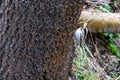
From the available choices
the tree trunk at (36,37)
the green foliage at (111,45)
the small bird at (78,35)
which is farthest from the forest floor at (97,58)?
the tree trunk at (36,37)

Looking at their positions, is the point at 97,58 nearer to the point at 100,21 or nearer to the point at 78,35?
the point at 100,21

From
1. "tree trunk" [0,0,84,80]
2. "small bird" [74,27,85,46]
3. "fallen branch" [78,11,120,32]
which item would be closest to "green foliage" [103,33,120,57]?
"fallen branch" [78,11,120,32]

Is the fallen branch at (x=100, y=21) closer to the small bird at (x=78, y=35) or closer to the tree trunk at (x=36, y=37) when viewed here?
the small bird at (x=78, y=35)

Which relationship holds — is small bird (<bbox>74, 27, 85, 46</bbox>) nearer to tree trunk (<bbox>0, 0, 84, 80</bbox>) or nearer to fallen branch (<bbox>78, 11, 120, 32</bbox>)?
fallen branch (<bbox>78, 11, 120, 32</bbox>)

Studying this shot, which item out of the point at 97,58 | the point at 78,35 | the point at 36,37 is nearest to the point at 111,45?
the point at 97,58

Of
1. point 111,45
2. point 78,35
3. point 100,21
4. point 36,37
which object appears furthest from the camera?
point 111,45
